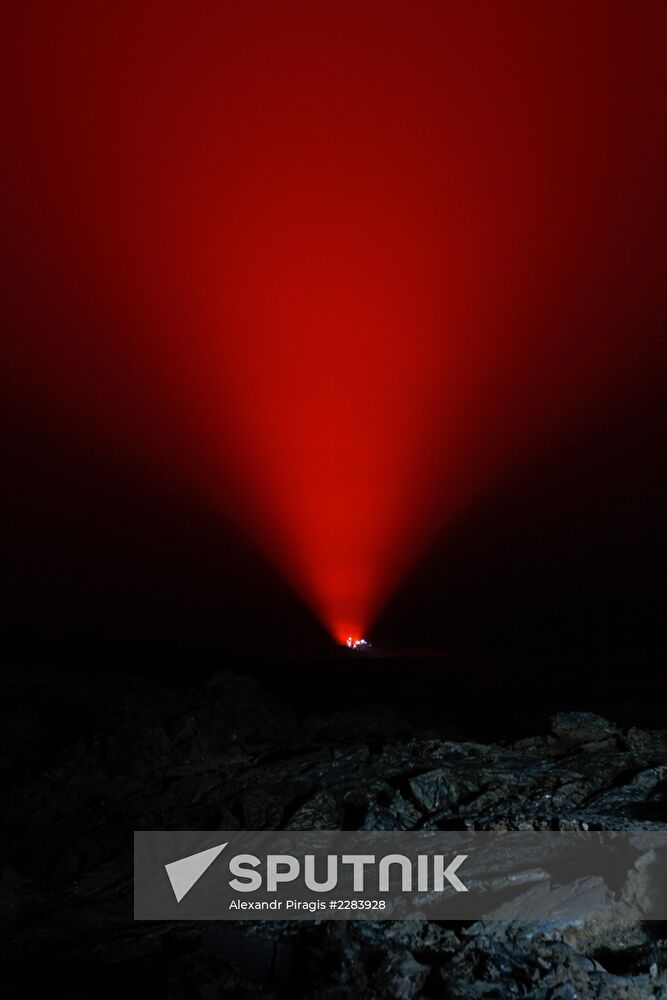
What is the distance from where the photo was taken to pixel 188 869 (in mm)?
7086

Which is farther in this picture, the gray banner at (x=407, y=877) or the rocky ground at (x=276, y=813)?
the gray banner at (x=407, y=877)

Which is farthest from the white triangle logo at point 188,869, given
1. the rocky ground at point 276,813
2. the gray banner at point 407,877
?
the rocky ground at point 276,813

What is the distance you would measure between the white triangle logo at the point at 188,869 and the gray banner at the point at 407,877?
2 cm

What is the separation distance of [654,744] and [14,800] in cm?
946

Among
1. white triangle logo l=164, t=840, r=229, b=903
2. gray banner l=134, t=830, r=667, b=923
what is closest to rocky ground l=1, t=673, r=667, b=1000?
gray banner l=134, t=830, r=667, b=923

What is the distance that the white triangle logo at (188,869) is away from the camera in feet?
22.2

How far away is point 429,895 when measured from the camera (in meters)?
6.17

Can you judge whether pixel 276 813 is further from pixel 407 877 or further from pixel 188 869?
pixel 407 877

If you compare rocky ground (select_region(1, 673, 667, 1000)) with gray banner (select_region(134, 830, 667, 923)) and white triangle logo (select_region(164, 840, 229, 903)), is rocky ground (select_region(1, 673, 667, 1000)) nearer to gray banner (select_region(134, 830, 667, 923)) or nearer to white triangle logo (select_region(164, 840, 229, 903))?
gray banner (select_region(134, 830, 667, 923))

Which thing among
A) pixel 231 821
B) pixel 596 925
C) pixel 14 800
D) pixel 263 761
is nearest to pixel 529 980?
pixel 596 925

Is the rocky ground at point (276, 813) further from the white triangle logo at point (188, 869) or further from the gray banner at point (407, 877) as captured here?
the white triangle logo at point (188, 869)

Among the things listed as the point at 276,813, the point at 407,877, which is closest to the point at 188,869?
the point at 276,813

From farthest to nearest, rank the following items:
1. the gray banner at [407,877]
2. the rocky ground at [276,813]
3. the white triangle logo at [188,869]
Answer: the white triangle logo at [188,869] → the gray banner at [407,877] → the rocky ground at [276,813]

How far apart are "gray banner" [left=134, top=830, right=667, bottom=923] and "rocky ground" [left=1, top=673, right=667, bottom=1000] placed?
0.71 feet
